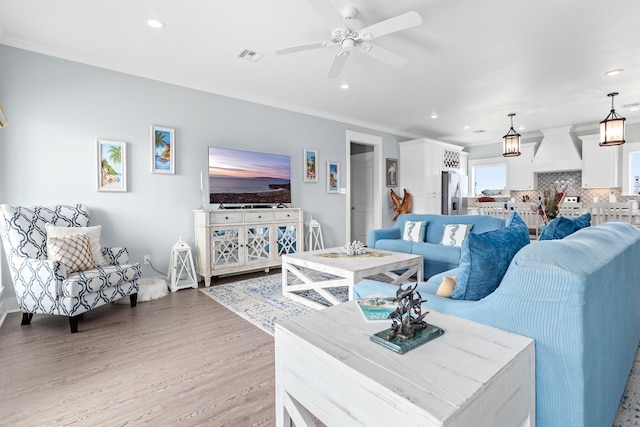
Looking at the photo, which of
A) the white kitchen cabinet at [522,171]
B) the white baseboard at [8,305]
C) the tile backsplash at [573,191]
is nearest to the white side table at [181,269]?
the white baseboard at [8,305]

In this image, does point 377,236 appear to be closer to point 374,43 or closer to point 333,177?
point 333,177

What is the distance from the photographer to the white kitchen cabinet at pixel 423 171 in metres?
6.52

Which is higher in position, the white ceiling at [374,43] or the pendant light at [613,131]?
the white ceiling at [374,43]

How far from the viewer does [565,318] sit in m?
1.00

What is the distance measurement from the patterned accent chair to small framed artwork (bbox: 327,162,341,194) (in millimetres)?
3323

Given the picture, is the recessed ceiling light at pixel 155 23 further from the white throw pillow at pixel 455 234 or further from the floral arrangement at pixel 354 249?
the white throw pillow at pixel 455 234

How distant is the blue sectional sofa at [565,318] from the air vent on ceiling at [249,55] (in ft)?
10.1

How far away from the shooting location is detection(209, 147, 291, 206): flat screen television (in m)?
4.21

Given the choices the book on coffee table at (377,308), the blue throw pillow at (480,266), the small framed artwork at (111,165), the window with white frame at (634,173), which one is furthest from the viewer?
the window with white frame at (634,173)

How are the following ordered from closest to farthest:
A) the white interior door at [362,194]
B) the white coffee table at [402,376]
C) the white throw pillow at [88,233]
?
the white coffee table at [402,376] < the white throw pillow at [88,233] < the white interior door at [362,194]

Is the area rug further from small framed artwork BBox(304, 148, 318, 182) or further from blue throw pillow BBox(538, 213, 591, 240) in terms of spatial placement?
small framed artwork BBox(304, 148, 318, 182)

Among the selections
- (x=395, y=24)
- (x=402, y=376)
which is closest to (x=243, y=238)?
(x=395, y=24)

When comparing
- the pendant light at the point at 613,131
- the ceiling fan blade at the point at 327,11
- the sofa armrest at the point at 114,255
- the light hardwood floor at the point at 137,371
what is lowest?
the light hardwood floor at the point at 137,371

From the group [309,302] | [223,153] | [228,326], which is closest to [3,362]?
[228,326]
